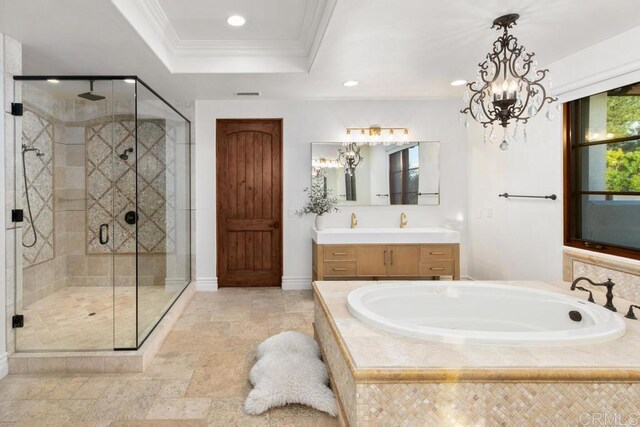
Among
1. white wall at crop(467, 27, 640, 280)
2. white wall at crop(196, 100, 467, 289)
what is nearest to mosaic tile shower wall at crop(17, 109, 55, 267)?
white wall at crop(196, 100, 467, 289)

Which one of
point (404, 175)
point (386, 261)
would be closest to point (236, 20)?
point (404, 175)

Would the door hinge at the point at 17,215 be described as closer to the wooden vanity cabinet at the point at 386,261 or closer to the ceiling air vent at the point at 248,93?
the ceiling air vent at the point at 248,93

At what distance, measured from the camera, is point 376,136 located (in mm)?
4582

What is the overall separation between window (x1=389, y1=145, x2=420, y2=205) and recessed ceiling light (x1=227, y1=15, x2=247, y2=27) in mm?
2360

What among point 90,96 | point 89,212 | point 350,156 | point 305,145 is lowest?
point 89,212

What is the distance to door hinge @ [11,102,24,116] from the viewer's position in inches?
101

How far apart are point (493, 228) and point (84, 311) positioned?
14.0 ft

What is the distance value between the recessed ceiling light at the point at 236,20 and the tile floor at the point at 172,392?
101 inches

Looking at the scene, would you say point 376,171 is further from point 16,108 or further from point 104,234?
point 16,108

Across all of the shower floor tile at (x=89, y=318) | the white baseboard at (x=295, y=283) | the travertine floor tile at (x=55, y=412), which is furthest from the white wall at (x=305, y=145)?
the travertine floor tile at (x=55, y=412)

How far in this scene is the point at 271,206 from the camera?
4.66 metres

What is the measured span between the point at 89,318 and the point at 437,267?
136 inches

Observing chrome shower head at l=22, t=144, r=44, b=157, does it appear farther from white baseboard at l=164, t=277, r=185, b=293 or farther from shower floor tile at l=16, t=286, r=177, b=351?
white baseboard at l=164, t=277, r=185, b=293

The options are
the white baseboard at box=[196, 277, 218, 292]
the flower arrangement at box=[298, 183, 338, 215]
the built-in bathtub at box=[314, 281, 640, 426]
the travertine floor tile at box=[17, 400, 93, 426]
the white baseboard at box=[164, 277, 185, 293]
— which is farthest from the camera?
the white baseboard at box=[196, 277, 218, 292]
